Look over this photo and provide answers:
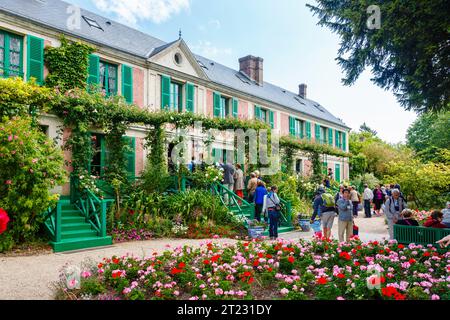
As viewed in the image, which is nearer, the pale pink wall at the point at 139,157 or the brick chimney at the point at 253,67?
the pale pink wall at the point at 139,157

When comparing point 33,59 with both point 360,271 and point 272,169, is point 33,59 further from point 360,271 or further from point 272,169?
point 360,271

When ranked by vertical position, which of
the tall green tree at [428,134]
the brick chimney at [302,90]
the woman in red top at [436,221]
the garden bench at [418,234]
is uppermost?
the brick chimney at [302,90]

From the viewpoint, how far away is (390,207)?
833 cm

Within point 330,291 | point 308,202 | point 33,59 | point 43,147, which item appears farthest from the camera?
point 308,202

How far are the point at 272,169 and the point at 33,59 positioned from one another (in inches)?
349

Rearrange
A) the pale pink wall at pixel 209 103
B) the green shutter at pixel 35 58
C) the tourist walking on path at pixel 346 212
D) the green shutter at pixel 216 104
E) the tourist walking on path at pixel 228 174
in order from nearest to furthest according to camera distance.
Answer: the tourist walking on path at pixel 346 212, the green shutter at pixel 35 58, the tourist walking on path at pixel 228 174, the pale pink wall at pixel 209 103, the green shutter at pixel 216 104

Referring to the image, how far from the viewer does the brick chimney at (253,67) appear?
2386cm

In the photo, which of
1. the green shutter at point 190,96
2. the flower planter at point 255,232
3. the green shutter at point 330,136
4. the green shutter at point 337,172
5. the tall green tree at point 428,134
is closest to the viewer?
the flower planter at point 255,232

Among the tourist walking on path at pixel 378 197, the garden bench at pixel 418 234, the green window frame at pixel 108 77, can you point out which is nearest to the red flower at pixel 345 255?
the garden bench at pixel 418 234

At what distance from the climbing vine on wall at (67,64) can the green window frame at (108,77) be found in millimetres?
940

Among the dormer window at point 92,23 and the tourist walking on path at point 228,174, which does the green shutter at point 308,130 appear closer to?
the tourist walking on path at point 228,174

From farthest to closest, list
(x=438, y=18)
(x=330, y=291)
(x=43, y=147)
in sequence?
1. (x=43, y=147)
2. (x=438, y=18)
3. (x=330, y=291)

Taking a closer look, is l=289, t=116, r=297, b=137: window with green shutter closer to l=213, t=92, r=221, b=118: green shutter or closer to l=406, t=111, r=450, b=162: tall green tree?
l=213, t=92, r=221, b=118: green shutter
